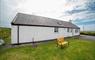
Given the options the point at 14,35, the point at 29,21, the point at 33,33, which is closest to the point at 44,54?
the point at 14,35

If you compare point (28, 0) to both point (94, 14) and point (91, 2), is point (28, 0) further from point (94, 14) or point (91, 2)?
point (94, 14)

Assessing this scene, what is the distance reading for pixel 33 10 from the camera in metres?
20.7

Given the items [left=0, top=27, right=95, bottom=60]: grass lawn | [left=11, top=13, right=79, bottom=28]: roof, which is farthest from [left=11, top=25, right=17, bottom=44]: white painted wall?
[left=0, top=27, right=95, bottom=60]: grass lawn

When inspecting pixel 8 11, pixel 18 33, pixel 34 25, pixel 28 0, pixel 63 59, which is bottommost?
pixel 63 59

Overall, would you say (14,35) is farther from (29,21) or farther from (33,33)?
(29,21)

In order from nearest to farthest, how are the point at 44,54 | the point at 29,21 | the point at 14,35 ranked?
the point at 44,54 < the point at 14,35 < the point at 29,21

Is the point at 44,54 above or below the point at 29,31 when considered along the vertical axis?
below

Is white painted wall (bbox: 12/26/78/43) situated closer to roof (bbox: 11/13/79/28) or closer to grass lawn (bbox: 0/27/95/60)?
roof (bbox: 11/13/79/28)

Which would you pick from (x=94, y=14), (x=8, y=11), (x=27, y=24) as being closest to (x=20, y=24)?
(x=27, y=24)

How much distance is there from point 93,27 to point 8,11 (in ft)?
94.3

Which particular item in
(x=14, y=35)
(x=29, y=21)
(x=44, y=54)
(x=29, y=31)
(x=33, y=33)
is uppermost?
(x=29, y=21)

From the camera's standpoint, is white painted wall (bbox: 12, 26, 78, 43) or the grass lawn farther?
white painted wall (bbox: 12, 26, 78, 43)

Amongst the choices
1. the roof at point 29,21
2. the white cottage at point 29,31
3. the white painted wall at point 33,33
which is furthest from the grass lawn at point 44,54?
the roof at point 29,21

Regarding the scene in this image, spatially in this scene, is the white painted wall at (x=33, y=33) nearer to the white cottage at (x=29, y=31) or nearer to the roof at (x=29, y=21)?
the white cottage at (x=29, y=31)
